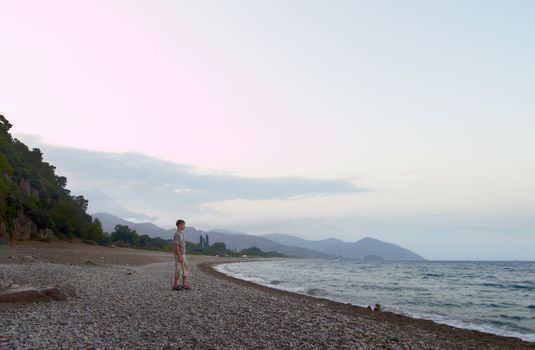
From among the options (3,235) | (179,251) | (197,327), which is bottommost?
(197,327)

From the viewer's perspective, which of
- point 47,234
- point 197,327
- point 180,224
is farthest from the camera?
point 47,234

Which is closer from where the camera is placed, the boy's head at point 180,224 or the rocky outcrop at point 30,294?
the rocky outcrop at point 30,294

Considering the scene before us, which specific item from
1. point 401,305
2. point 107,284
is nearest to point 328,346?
point 107,284

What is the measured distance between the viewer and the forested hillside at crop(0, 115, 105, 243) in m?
48.8

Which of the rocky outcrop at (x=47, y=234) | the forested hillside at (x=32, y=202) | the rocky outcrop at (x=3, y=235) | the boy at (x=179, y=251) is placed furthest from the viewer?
the rocky outcrop at (x=47, y=234)

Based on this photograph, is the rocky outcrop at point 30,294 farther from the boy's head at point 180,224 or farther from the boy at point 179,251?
the boy's head at point 180,224

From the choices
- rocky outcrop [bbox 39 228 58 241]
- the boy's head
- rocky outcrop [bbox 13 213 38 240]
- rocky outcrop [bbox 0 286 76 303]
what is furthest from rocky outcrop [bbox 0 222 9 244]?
rocky outcrop [bbox 0 286 76 303]

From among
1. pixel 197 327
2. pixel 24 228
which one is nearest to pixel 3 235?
pixel 24 228

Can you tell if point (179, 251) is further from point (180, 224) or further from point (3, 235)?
point (3, 235)

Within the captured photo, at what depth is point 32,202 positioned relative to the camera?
57969 millimetres

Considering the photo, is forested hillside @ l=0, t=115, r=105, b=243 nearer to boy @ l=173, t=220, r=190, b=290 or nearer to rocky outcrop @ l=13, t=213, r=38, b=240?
rocky outcrop @ l=13, t=213, r=38, b=240

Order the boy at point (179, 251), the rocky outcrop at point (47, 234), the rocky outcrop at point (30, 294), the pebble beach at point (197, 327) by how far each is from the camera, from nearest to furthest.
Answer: the pebble beach at point (197, 327)
the rocky outcrop at point (30, 294)
the boy at point (179, 251)
the rocky outcrop at point (47, 234)

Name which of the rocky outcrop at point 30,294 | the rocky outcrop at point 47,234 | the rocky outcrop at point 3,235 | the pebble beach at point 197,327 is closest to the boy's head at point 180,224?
the pebble beach at point 197,327

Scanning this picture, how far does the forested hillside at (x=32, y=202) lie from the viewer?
4878 cm
